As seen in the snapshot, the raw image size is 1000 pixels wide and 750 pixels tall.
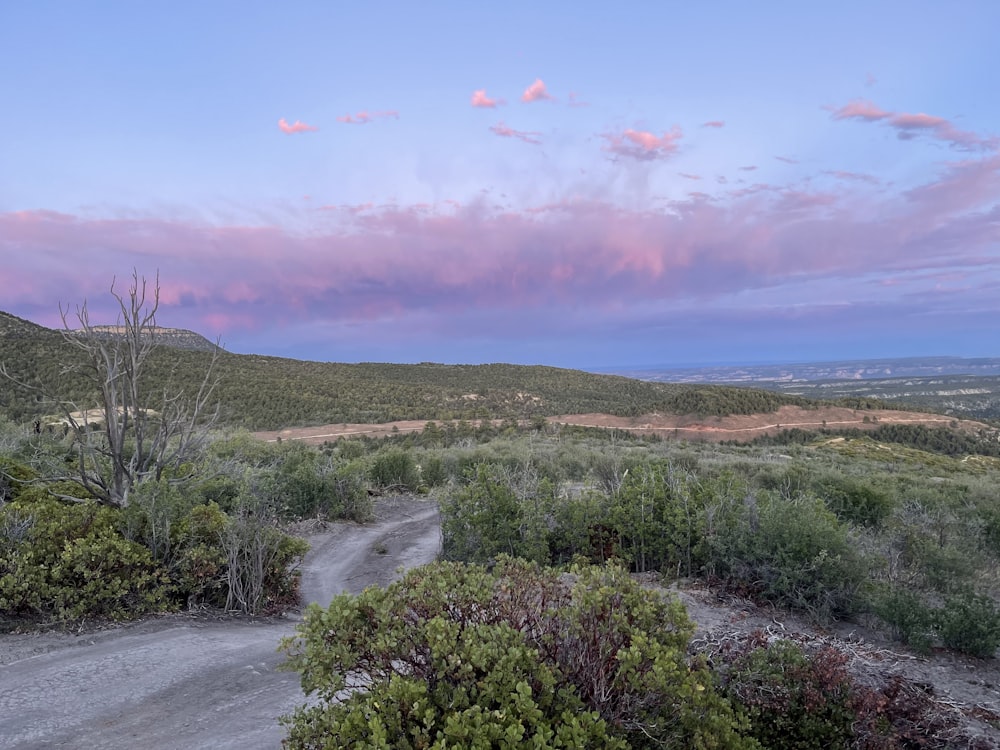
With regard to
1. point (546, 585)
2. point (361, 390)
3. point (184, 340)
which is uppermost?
point (184, 340)

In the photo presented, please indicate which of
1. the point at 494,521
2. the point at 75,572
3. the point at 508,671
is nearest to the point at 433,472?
the point at 494,521

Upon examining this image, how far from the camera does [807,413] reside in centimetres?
4197

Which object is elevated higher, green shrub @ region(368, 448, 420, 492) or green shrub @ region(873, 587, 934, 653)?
green shrub @ region(873, 587, 934, 653)

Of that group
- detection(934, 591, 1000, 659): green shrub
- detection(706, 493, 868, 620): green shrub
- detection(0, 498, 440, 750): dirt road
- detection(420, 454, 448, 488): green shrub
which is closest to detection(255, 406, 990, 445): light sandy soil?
detection(420, 454, 448, 488): green shrub

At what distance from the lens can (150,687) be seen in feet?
16.0

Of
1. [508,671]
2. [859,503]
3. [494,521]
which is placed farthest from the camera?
[859,503]

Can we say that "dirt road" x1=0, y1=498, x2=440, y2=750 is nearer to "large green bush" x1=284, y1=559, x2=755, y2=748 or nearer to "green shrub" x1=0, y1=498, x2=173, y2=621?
"green shrub" x1=0, y1=498, x2=173, y2=621

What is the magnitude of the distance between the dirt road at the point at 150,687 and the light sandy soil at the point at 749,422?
27.5m

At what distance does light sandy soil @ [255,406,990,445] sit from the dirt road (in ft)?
90.4

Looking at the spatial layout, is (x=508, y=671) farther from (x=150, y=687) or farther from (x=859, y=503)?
(x=859, y=503)

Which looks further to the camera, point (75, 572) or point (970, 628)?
point (75, 572)

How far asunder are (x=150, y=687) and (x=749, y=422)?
1566 inches

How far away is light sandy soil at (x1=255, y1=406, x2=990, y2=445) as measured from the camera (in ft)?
124

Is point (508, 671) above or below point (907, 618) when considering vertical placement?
above
